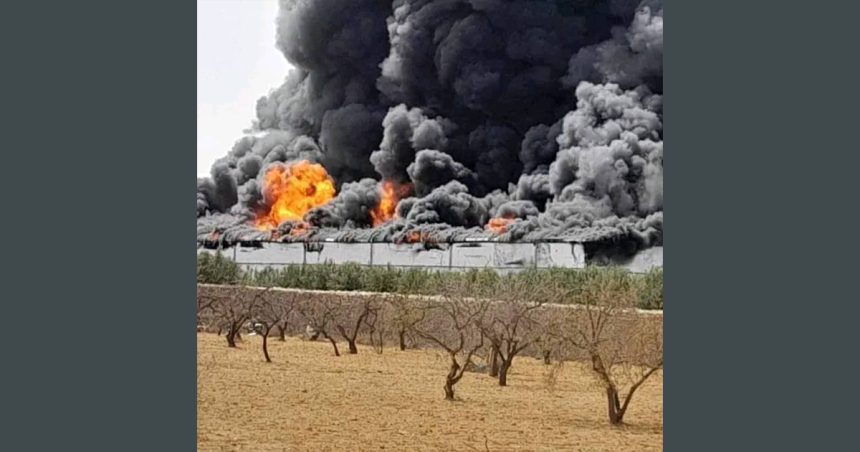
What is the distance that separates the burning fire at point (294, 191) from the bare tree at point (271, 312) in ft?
2.55

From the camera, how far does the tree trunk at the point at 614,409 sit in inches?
418

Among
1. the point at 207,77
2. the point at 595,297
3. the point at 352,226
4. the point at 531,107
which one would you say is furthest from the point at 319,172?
the point at 595,297

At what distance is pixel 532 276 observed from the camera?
1105 cm

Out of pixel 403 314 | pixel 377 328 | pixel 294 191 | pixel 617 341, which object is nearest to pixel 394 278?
pixel 403 314

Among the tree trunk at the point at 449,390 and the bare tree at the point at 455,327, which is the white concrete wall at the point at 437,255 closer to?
the bare tree at the point at 455,327

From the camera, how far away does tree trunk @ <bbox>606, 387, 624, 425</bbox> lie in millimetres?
10625

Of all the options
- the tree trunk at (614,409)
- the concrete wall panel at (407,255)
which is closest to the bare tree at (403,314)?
the concrete wall panel at (407,255)

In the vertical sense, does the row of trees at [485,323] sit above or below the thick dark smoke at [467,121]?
below

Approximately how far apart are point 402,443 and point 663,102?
3.83 m

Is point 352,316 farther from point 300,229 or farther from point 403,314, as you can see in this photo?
point 300,229

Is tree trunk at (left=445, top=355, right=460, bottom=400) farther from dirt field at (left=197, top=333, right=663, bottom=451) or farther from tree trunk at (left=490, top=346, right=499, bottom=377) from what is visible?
tree trunk at (left=490, top=346, right=499, bottom=377)

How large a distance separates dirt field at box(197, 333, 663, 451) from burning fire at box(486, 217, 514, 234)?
4.17 feet

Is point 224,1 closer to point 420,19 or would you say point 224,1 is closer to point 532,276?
point 420,19

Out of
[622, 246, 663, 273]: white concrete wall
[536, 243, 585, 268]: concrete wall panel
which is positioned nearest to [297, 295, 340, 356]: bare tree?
[536, 243, 585, 268]: concrete wall panel
